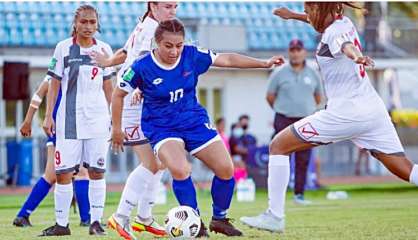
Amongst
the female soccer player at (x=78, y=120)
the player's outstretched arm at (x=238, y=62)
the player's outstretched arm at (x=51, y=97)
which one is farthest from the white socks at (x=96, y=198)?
the player's outstretched arm at (x=238, y=62)

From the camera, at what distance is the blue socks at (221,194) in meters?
8.80

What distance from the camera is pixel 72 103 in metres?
9.97

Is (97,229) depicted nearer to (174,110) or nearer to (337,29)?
(174,110)

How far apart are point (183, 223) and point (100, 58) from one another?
1.91 meters

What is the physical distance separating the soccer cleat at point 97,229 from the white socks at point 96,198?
0.07 meters

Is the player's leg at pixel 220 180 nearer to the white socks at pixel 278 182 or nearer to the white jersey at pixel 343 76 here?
the white socks at pixel 278 182

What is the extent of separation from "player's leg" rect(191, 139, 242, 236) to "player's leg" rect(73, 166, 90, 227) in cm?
253

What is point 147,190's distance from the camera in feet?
31.7

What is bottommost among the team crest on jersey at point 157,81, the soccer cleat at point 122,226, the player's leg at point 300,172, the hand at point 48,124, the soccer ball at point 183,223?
the player's leg at point 300,172

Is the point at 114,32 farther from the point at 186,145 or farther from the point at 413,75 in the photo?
the point at 186,145

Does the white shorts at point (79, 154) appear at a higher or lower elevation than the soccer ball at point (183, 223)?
higher

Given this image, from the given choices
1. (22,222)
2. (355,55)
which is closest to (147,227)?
(22,222)

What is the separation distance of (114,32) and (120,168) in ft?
17.2

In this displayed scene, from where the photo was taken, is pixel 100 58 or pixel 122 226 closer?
pixel 122 226
